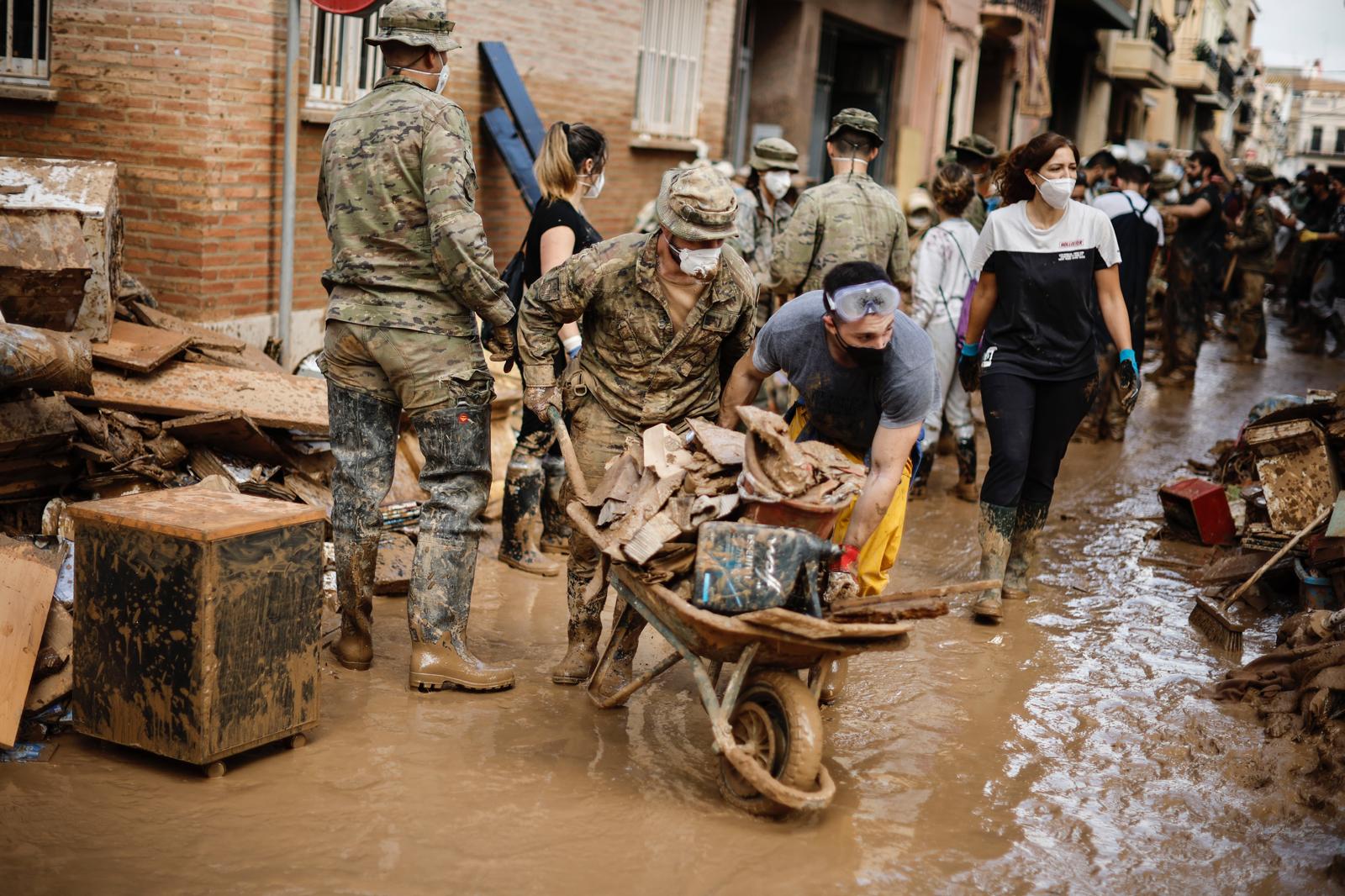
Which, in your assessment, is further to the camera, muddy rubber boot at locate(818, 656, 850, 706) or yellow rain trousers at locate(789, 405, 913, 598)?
muddy rubber boot at locate(818, 656, 850, 706)

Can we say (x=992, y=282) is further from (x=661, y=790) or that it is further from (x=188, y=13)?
(x=188, y=13)

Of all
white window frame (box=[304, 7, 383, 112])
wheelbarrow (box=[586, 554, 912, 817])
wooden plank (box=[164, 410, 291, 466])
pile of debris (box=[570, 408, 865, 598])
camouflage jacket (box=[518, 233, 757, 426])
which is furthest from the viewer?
white window frame (box=[304, 7, 383, 112])

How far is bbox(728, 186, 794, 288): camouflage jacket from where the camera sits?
833 cm

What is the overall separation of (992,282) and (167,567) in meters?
3.91

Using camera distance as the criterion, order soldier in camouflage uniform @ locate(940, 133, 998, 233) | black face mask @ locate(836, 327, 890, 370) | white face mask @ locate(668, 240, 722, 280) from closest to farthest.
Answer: black face mask @ locate(836, 327, 890, 370) < white face mask @ locate(668, 240, 722, 280) < soldier in camouflage uniform @ locate(940, 133, 998, 233)

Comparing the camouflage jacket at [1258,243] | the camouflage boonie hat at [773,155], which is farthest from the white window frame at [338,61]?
the camouflage jacket at [1258,243]

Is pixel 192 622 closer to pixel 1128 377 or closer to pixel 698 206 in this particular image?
pixel 698 206

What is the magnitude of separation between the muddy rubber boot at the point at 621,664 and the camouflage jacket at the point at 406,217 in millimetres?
1226

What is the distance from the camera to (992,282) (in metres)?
6.09

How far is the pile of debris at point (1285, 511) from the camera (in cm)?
611

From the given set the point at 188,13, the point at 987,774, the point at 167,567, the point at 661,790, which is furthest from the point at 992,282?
the point at 188,13

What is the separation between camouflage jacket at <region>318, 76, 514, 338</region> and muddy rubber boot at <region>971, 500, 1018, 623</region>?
105 inches

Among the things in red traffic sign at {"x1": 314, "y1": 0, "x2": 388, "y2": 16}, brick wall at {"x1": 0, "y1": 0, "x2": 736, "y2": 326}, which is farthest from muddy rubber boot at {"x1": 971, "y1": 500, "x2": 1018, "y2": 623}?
brick wall at {"x1": 0, "y1": 0, "x2": 736, "y2": 326}

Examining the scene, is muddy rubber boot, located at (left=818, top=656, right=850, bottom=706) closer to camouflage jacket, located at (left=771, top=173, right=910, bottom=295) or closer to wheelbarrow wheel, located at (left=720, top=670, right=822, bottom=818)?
wheelbarrow wheel, located at (left=720, top=670, right=822, bottom=818)
